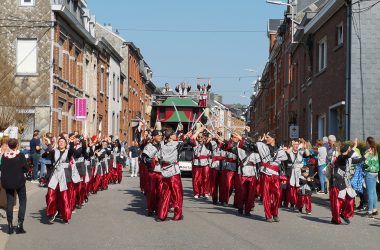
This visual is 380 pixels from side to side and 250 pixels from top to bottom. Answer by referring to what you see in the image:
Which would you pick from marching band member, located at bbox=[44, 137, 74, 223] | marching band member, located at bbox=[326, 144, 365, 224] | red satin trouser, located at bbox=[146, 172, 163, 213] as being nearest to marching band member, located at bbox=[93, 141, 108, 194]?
red satin trouser, located at bbox=[146, 172, 163, 213]

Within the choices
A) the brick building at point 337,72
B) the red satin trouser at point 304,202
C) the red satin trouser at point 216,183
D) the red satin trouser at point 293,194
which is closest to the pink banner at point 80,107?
the brick building at point 337,72

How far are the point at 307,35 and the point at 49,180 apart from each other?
68.0 ft

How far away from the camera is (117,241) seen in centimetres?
1053

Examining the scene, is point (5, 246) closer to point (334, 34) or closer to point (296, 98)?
point (334, 34)

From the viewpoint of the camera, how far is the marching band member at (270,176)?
44.5 feet

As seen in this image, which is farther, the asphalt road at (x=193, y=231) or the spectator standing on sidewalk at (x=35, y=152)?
the spectator standing on sidewalk at (x=35, y=152)

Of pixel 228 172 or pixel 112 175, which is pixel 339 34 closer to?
pixel 112 175

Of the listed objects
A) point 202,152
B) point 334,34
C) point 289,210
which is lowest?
point 289,210

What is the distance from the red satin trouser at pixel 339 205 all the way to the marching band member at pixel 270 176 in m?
1.04

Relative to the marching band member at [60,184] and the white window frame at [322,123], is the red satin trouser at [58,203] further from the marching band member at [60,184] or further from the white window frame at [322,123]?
the white window frame at [322,123]

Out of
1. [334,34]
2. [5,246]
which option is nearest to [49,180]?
[5,246]

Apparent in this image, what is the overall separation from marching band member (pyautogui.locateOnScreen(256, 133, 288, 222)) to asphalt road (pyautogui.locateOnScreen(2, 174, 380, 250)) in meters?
0.29

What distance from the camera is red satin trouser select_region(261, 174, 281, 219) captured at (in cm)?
1353

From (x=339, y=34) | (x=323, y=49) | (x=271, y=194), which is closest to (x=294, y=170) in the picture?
(x=271, y=194)
